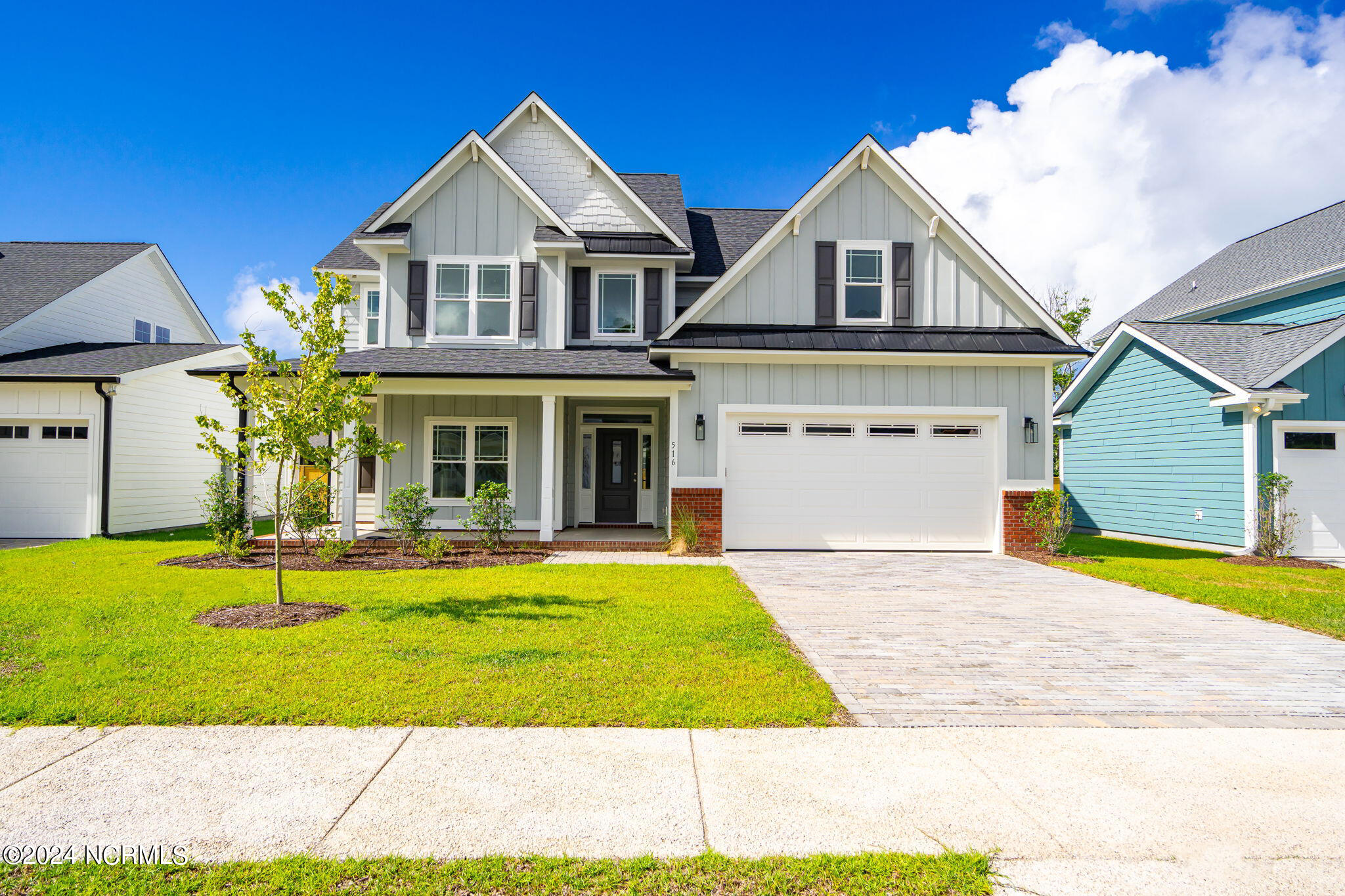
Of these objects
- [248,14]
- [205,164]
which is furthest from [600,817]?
[205,164]

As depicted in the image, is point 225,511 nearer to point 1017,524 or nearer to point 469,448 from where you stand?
point 469,448

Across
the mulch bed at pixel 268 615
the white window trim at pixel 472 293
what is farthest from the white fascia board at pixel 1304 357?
the mulch bed at pixel 268 615

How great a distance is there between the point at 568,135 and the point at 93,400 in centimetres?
1143

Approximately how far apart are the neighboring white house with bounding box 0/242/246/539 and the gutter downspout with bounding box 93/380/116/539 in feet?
0.06

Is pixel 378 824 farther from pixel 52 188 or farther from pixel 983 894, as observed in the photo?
pixel 52 188

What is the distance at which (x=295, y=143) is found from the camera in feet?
58.0

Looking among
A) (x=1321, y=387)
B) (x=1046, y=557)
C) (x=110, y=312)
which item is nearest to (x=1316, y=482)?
(x=1321, y=387)

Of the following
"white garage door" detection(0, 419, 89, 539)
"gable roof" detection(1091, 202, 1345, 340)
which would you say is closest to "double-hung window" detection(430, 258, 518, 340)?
"white garage door" detection(0, 419, 89, 539)

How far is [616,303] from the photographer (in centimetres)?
1551

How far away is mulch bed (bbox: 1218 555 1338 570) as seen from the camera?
1210 centimetres

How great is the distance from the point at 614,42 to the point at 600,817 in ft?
53.7

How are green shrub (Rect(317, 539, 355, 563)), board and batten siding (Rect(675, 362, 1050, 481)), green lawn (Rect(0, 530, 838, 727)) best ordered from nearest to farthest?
green lawn (Rect(0, 530, 838, 727))
green shrub (Rect(317, 539, 355, 563))
board and batten siding (Rect(675, 362, 1050, 481))

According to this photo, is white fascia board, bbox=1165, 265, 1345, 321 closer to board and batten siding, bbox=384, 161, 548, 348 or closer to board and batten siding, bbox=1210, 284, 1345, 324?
board and batten siding, bbox=1210, 284, 1345, 324

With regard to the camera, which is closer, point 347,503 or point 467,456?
point 347,503
